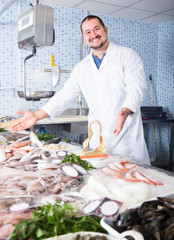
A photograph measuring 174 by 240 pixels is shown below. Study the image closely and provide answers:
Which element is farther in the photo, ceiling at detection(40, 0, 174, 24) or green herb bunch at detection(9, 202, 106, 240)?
ceiling at detection(40, 0, 174, 24)

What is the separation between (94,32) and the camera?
2.50 metres

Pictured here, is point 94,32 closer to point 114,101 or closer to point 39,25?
point 39,25

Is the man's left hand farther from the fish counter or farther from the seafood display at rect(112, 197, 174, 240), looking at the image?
the seafood display at rect(112, 197, 174, 240)

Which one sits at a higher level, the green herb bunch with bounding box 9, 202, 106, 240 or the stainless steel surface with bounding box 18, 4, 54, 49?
the stainless steel surface with bounding box 18, 4, 54, 49

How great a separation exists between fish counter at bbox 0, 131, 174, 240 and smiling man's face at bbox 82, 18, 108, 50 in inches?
46.5

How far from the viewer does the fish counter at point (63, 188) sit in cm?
88

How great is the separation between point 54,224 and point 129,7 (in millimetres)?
4761

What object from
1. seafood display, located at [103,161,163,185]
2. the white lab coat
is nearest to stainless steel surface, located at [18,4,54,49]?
the white lab coat

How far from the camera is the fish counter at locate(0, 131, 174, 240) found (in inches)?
34.8

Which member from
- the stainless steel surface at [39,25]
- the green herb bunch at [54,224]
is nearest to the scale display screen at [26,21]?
the stainless steel surface at [39,25]

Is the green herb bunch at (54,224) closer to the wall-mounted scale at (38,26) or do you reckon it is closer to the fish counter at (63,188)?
the fish counter at (63,188)

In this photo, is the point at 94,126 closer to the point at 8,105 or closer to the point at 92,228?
the point at 92,228

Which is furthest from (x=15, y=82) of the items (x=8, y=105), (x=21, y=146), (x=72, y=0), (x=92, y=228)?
(x=92, y=228)

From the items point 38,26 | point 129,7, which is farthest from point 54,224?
point 129,7
